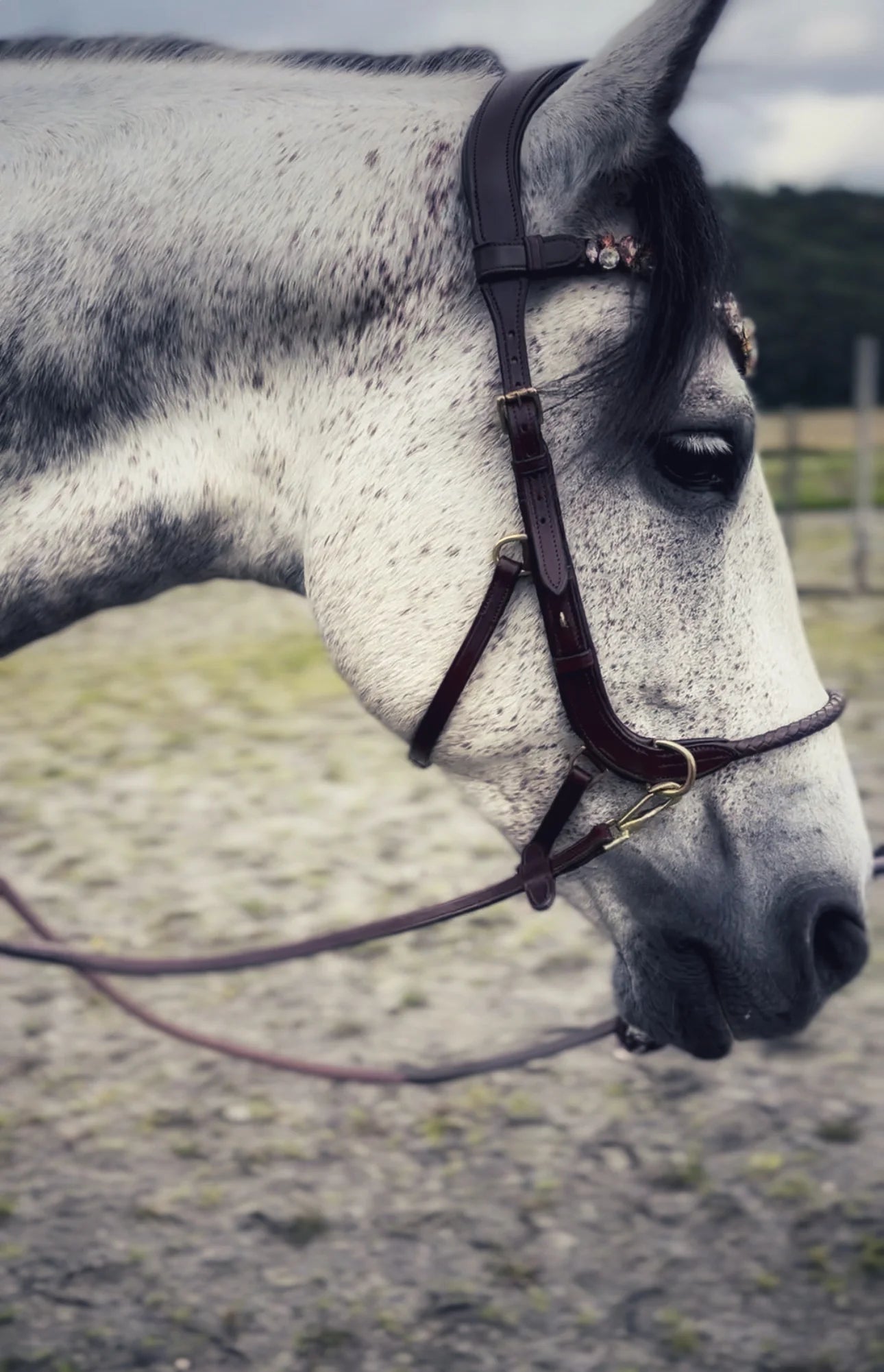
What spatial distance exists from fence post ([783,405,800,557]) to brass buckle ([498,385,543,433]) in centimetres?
885

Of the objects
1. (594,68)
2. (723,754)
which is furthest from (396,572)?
(594,68)

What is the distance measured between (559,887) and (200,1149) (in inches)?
68.0

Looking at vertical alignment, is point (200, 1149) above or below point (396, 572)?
below

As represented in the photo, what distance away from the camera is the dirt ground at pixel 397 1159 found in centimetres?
240

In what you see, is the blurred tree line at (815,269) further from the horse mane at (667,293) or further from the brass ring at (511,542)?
the brass ring at (511,542)

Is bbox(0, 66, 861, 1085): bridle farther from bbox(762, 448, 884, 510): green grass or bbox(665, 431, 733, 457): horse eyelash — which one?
bbox(762, 448, 884, 510): green grass

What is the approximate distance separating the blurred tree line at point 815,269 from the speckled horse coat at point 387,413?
12.1 m

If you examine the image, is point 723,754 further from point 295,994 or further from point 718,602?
point 295,994

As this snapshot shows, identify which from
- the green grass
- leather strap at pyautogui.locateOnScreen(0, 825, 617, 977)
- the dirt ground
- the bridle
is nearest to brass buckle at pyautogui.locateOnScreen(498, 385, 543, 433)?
the bridle

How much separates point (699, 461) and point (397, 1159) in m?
2.15

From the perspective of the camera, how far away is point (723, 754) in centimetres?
151

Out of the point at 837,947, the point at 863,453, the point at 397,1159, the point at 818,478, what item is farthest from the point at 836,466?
the point at 837,947

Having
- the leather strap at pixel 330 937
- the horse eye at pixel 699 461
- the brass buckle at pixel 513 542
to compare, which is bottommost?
the leather strap at pixel 330 937

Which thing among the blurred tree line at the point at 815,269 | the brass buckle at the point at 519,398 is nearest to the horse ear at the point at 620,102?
the brass buckle at the point at 519,398
